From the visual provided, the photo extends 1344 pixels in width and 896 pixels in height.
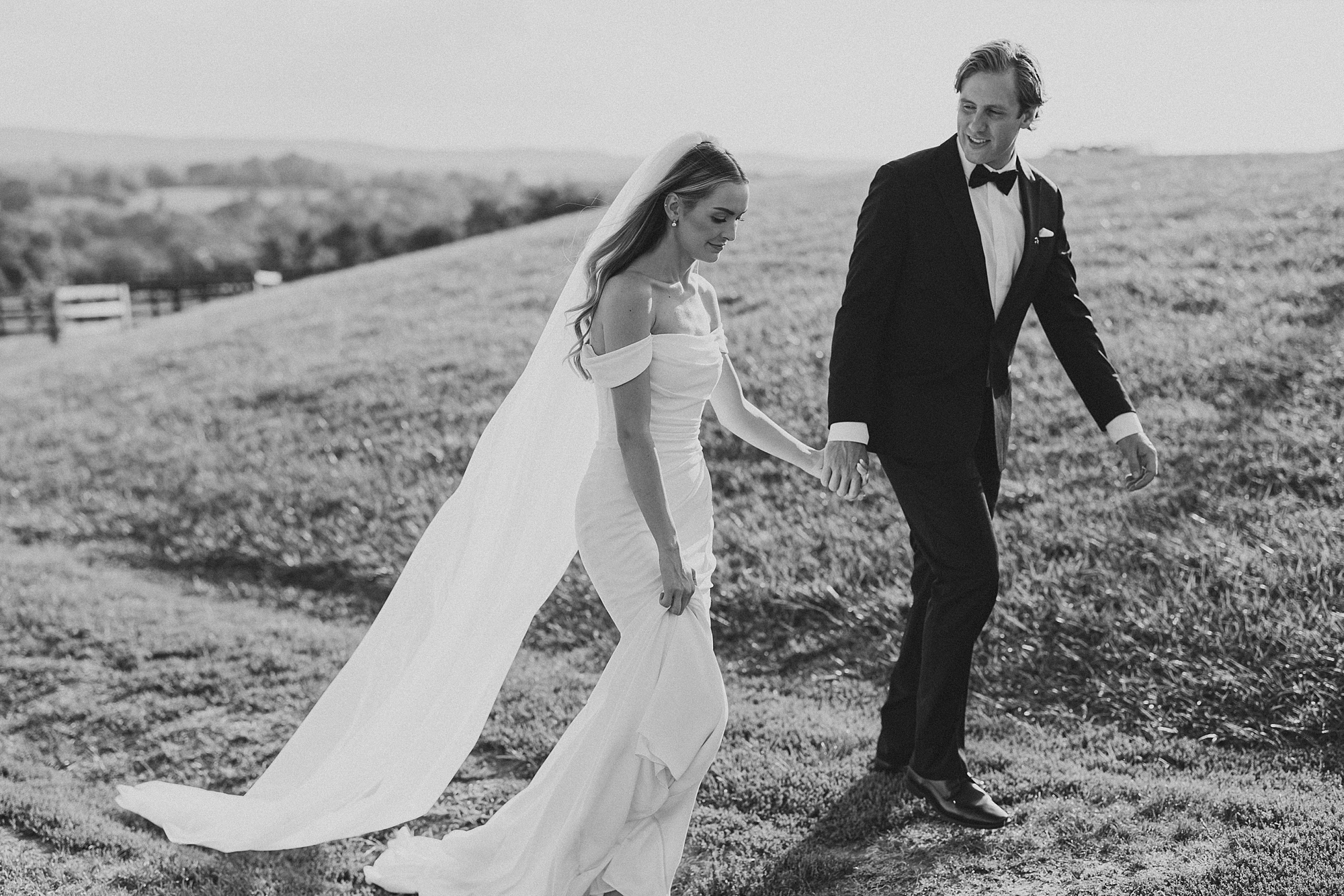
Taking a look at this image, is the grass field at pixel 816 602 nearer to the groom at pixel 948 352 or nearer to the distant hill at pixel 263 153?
the groom at pixel 948 352

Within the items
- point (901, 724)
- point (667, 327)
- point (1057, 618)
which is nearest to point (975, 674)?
point (1057, 618)

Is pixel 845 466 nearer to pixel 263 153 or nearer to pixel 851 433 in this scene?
pixel 851 433

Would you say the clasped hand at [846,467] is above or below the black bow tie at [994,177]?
below

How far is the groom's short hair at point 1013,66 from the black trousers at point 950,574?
3.45 feet

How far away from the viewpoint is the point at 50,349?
1012 inches

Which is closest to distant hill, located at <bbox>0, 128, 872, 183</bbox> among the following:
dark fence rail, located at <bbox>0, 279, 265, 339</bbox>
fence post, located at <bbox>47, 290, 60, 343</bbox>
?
dark fence rail, located at <bbox>0, 279, 265, 339</bbox>

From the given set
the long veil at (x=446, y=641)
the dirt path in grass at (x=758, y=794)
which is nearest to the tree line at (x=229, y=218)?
the dirt path in grass at (x=758, y=794)

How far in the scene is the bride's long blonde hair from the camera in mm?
3830

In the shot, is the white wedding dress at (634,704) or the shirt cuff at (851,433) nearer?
the white wedding dress at (634,704)

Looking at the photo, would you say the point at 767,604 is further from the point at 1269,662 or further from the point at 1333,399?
the point at 1333,399

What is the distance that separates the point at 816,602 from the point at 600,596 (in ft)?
9.83

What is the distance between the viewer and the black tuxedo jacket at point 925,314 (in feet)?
14.0

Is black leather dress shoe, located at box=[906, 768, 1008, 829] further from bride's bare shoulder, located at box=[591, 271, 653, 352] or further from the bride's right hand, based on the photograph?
bride's bare shoulder, located at box=[591, 271, 653, 352]

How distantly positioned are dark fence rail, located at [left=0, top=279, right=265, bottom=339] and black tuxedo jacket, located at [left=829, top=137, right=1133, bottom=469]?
29946 mm
